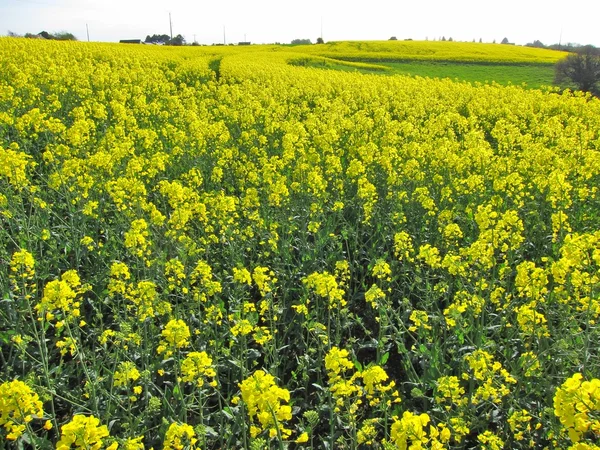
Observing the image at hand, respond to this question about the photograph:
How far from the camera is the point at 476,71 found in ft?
101

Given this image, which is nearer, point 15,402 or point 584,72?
point 15,402

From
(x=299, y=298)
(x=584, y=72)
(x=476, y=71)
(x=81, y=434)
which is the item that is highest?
(x=476, y=71)

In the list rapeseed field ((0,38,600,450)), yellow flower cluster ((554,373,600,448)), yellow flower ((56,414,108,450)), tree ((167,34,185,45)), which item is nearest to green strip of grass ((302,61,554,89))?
rapeseed field ((0,38,600,450))

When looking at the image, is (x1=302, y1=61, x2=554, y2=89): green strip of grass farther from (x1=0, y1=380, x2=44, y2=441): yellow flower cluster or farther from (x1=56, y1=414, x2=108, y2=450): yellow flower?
(x1=56, y1=414, x2=108, y2=450): yellow flower

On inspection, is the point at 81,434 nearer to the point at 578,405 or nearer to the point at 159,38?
the point at 578,405

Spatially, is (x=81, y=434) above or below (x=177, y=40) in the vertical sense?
below

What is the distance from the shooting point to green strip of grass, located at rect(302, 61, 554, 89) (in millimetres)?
27250

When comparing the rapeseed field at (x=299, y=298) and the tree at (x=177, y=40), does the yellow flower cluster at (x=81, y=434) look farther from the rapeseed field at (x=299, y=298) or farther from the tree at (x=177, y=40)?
the tree at (x=177, y=40)

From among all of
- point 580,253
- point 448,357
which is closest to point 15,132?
point 448,357

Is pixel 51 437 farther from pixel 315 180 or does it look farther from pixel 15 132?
pixel 15 132

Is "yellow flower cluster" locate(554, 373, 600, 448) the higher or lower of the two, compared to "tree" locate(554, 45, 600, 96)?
lower

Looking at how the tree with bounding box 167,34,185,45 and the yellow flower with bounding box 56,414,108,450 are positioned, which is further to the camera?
the tree with bounding box 167,34,185,45

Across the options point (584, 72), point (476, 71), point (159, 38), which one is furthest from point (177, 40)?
point (584, 72)

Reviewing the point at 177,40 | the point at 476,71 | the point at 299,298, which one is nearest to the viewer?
the point at 299,298
